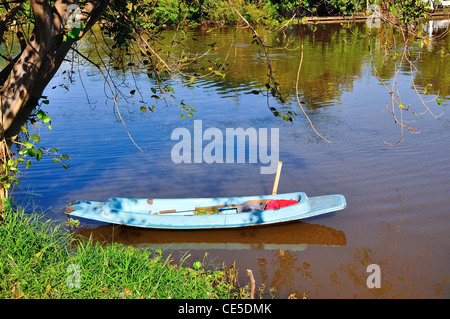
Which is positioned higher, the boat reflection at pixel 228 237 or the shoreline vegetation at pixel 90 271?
the shoreline vegetation at pixel 90 271

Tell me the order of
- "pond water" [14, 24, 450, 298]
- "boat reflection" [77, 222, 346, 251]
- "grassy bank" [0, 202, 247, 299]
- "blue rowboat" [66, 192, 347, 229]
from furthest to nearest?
1. "boat reflection" [77, 222, 346, 251]
2. "blue rowboat" [66, 192, 347, 229]
3. "pond water" [14, 24, 450, 298]
4. "grassy bank" [0, 202, 247, 299]

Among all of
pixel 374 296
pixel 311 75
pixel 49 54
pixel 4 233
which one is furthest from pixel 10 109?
pixel 311 75

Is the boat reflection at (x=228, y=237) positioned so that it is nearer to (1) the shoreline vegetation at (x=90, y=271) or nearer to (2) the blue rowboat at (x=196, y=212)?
(2) the blue rowboat at (x=196, y=212)

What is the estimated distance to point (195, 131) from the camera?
15.6 m

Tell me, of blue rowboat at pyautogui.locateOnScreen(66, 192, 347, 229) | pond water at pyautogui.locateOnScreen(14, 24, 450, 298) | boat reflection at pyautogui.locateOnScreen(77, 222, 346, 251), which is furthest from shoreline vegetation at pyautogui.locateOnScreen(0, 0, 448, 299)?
boat reflection at pyautogui.locateOnScreen(77, 222, 346, 251)

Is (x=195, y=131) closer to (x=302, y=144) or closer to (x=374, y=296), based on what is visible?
(x=302, y=144)

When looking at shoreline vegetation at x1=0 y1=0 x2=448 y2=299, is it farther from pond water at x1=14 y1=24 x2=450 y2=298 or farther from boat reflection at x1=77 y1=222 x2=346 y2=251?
boat reflection at x1=77 y1=222 x2=346 y2=251

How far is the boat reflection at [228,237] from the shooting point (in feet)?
30.1

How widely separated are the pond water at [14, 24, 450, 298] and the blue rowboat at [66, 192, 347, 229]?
48 cm

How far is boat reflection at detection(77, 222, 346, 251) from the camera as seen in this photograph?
361 inches

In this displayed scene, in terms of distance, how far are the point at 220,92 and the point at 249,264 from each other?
41.7ft

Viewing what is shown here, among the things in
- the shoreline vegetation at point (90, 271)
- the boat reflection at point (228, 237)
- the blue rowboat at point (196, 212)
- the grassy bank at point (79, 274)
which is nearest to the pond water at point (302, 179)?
the boat reflection at point (228, 237)

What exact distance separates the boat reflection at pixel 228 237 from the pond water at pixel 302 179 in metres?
0.02

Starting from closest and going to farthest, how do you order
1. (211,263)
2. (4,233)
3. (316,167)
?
(4,233)
(211,263)
(316,167)
